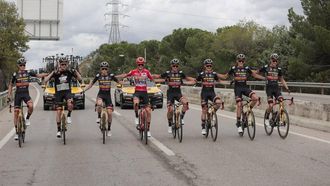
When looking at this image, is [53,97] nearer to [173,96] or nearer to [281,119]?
[173,96]

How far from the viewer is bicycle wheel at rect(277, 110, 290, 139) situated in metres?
12.1

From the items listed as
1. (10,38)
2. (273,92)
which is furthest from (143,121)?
(10,38)

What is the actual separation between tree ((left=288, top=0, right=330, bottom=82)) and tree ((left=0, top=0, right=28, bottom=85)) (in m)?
29.3

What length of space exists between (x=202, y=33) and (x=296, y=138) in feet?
220

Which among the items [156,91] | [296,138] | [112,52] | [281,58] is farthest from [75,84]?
[112,52]

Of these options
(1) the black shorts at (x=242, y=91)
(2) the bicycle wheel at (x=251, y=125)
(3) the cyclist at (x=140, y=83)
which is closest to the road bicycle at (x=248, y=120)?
(2) the bicycle wheel at (x=251, y=125)

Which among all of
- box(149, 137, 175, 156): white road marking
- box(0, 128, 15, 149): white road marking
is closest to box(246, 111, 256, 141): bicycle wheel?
box(149, 137, 175, 156): white road marking

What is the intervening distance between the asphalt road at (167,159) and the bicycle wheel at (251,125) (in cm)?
24

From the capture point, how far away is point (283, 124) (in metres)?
12.3

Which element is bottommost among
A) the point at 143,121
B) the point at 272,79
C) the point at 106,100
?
the point at 143,121

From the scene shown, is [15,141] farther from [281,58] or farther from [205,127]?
[281,58]

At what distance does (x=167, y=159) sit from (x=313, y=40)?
1352 inches

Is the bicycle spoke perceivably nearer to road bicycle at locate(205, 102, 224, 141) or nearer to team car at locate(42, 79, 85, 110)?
road bicycle at locate(205, 102, 224, 141)

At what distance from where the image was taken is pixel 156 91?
23.8 m
